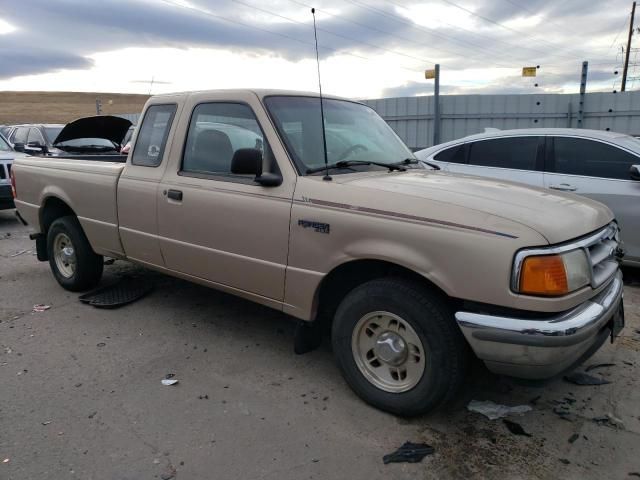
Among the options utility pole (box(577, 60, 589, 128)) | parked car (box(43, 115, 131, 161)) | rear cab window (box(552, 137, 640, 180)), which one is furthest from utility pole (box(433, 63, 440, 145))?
parked car (box(43, 115, 131, 161))

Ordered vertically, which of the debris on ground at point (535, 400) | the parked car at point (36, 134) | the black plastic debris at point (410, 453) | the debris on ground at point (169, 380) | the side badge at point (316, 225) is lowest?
the debris on ground at point (535, 400)

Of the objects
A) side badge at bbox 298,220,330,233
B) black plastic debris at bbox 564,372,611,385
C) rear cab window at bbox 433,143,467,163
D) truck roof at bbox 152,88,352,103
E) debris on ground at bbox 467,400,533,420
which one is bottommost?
black plastic debris at bbox 564,372,611,385

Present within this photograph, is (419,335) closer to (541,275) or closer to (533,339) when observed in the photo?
(533,339)

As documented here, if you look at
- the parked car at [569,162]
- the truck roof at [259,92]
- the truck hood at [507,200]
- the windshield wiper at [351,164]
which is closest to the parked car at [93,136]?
the truck roof at [259,92]

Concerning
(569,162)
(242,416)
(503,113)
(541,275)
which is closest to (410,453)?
(242,416)

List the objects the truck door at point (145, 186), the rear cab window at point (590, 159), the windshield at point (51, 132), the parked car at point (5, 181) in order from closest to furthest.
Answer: the truck door at point (145, 186), the rear cab window at point (590, 159), the parked car at point (5, 181), the windshield at point (51, 132)

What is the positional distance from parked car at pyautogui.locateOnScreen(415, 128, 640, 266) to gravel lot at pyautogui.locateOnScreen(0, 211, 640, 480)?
1.48 metres

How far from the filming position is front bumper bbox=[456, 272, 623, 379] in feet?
8.16

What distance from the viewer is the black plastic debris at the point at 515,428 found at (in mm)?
2950

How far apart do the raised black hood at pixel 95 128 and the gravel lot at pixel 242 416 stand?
106 inches

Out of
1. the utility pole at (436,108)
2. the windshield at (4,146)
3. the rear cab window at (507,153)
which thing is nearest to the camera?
the rear cab window at (507,153)

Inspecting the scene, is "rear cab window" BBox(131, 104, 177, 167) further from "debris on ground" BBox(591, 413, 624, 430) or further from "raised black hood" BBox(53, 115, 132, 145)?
"debris on ground" BBox(591, 413, 624, 430)

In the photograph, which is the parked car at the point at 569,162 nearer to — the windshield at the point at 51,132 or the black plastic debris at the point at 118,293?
the black plastic debris at the point at 118,293

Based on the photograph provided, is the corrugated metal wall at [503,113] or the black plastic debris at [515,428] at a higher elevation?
the corrugated metal wall at [503,113]
